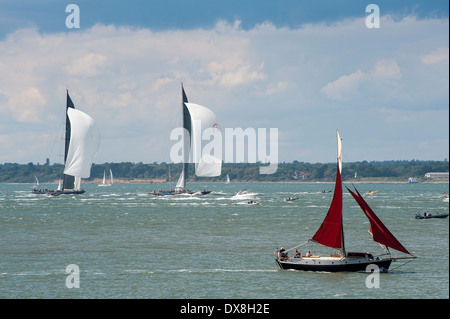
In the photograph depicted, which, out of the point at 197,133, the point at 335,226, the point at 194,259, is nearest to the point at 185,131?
the point at 197,133

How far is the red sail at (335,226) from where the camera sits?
47.8 metres

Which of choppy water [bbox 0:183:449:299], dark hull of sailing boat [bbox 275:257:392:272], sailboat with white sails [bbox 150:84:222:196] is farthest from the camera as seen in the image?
sailboat with white sails [bbox 150:84:222:196]

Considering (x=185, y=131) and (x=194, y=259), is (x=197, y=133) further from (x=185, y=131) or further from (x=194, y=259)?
(x=194, y=259)

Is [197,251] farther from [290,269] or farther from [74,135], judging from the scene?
[74,135]

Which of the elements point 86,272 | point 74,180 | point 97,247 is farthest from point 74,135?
point 86,272

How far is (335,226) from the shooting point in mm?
48281

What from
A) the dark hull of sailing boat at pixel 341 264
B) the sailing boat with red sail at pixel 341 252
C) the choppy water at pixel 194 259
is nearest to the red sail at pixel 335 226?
the sailing boat with red sail at pixel 341 252

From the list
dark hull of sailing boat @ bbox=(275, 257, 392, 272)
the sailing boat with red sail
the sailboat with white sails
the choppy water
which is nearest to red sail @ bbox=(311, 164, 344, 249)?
the sailing boat with red sail

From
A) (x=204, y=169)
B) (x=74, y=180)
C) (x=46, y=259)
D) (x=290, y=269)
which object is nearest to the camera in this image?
(x=290, y=269)

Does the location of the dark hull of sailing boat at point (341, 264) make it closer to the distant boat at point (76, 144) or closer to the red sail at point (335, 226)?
the red sail at point (335, 226)

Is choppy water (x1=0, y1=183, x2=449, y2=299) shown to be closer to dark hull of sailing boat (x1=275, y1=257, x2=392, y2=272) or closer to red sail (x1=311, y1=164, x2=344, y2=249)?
dark hull of sailing boat (x1=275, y1=257, x2=392, y2=272)

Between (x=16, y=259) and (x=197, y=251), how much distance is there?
16.2m

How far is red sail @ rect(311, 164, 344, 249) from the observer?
157 ft
